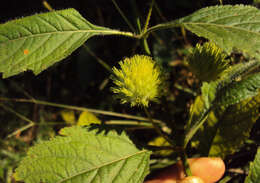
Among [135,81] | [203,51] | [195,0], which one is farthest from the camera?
[195,0]

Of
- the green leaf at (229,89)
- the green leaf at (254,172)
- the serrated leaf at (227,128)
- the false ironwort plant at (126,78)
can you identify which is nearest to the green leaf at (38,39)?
the false ironwort plant at (126,78)

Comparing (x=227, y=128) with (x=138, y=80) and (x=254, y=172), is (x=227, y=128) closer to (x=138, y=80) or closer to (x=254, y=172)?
(x=254, y=172)

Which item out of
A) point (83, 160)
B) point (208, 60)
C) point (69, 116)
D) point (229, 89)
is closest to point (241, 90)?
point (229, 89)

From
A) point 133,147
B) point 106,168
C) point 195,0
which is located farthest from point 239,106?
point 195,0

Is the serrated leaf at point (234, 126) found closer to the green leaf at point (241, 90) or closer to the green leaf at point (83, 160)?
the green leaf at point (241, 90)

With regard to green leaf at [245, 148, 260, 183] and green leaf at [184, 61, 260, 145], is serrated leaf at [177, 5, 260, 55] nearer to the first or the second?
green leaf at [184, 61, 260, 145]

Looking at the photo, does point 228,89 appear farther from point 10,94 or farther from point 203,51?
point 10,94
